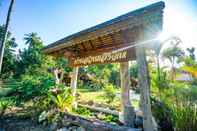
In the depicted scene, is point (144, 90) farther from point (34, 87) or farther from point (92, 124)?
point (34, 87)

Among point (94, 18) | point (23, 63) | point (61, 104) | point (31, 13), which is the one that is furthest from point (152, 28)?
point (23, 63)

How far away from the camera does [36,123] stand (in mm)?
7160

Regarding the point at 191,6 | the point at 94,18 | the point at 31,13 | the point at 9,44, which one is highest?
the point at 9,44

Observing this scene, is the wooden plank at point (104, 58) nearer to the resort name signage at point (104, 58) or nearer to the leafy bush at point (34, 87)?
the resort name signage at point (104, 58)

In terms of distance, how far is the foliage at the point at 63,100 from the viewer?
749 centimetres

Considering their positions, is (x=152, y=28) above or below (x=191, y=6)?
below

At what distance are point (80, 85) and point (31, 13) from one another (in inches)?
774

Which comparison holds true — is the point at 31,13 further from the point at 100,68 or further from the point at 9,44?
the point at 9,44

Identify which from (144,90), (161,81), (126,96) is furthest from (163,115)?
(126,96)

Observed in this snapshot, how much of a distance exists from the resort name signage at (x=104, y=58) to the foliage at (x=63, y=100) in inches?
59.2

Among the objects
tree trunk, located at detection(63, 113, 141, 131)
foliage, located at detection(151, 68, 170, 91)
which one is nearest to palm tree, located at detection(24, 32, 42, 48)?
tree trunk, located at detection(63, 113, 141, 131)

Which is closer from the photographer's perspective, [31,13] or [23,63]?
[31,13]

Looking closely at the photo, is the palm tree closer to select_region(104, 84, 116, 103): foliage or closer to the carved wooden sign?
select_region(104, 84, 116, 103): foliage

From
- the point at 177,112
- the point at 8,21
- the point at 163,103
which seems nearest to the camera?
the point at 177,112
